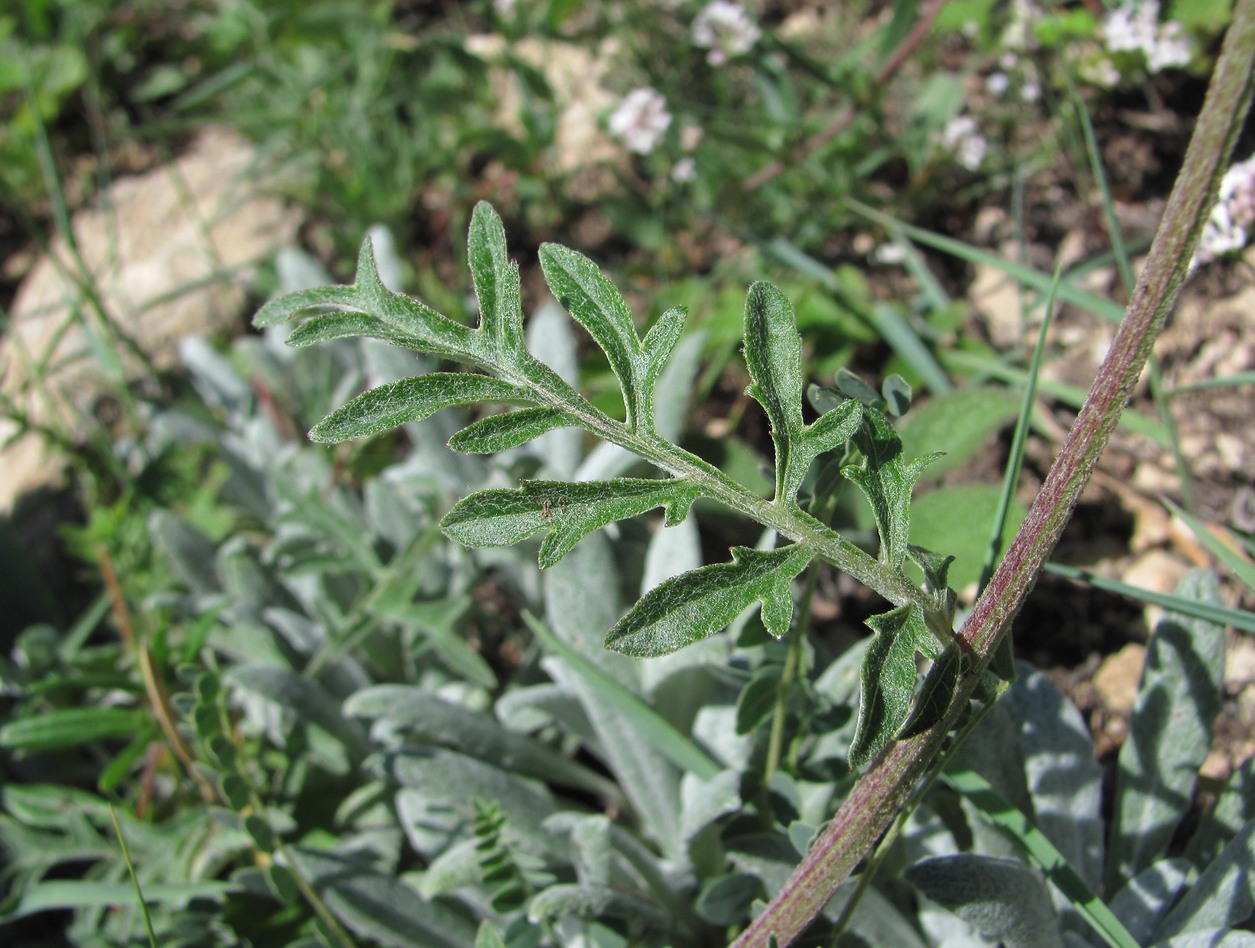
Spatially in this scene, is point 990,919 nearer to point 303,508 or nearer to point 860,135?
point 303,508

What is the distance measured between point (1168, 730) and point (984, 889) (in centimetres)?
51


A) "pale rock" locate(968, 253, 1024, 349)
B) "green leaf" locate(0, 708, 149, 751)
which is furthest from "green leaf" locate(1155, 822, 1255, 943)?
"green leaf" locate(0, 708, 149, 751)

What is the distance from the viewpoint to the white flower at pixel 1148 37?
261 cm

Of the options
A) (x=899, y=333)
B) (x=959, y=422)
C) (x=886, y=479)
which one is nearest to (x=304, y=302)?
(x=886, y=479)

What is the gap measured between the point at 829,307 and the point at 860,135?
58cm

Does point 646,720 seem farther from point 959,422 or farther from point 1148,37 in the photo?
point 1148,37

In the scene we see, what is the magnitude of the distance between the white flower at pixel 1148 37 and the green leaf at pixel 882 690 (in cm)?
223

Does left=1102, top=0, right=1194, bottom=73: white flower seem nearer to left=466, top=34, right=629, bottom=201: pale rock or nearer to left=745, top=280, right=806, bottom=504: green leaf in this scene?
left=466, top=34, right=629, bottom=201: pale rock

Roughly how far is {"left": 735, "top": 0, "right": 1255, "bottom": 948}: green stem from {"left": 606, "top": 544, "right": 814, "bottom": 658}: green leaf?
0.59 feet

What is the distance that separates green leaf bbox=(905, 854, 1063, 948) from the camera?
1283 millimetres

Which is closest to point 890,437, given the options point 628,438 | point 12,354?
point 628,438

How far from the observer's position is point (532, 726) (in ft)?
6.56

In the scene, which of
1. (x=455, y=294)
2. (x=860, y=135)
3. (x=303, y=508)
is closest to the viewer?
(x=303, y=508)

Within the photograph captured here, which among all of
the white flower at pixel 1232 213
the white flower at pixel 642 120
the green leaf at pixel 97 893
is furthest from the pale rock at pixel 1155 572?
the green leaf at pixel 97 893
